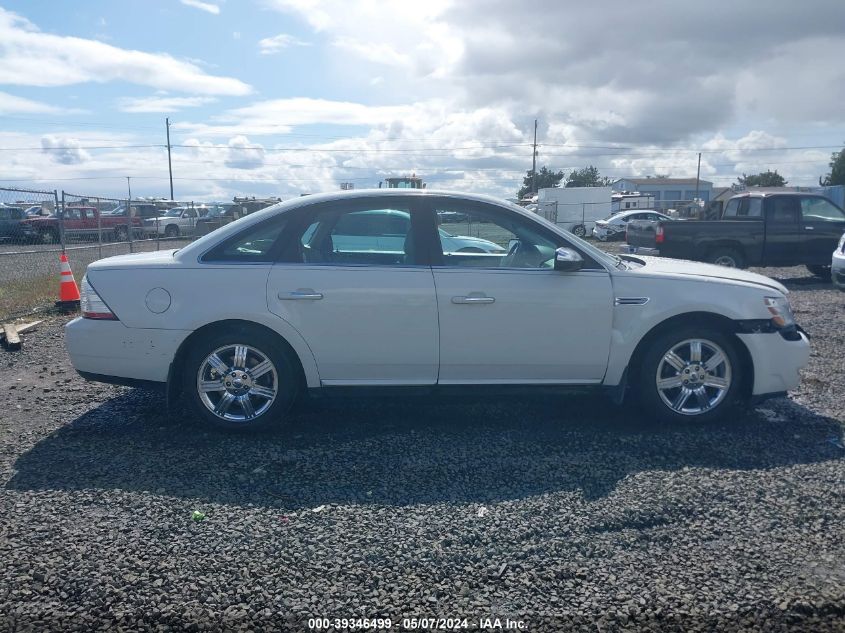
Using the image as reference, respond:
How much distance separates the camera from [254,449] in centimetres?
489

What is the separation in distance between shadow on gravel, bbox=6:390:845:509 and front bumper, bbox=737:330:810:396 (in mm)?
308

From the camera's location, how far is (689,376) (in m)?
5.29

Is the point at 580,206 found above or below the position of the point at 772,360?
above

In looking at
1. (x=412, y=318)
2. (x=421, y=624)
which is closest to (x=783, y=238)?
(x=412, y=318)

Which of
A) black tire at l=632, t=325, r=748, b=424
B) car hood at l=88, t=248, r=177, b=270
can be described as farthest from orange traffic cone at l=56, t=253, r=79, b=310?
black tire at l=632, t=325, r=748, b=424

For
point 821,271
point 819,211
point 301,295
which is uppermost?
point 819,211

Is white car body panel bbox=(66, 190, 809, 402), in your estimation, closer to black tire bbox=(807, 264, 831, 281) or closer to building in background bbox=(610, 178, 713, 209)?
black tire bbox=(807, 264, 831, 281)

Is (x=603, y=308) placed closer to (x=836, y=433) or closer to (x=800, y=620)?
(x=836, y=433)

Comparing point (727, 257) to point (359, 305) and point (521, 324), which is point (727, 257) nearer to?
point (521, 324)

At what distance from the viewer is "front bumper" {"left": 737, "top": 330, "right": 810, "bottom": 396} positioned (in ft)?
17.2

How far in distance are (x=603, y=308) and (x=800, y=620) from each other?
2547 mm

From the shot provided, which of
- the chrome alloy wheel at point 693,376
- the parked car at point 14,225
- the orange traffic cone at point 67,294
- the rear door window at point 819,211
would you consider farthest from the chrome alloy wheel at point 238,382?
the parked car at point 14,225

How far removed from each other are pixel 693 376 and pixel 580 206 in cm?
3605

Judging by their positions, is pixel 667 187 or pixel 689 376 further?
pixel 667 187
